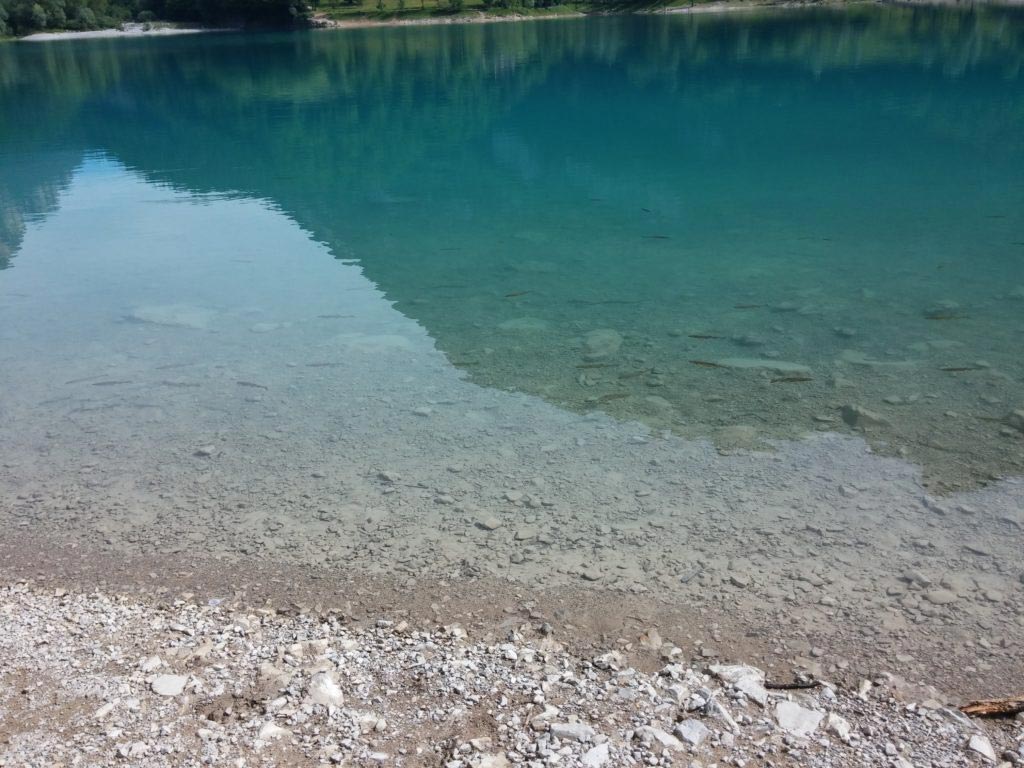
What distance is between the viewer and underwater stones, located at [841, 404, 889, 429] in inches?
386

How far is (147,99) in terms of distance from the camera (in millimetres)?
55438

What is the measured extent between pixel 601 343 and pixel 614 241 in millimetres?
6710

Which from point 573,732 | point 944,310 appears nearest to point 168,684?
point 573,732

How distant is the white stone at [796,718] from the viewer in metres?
5.13

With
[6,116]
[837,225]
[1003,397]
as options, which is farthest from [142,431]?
[6,116]

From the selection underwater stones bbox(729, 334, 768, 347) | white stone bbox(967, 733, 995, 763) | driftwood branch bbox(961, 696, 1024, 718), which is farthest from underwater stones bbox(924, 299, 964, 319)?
white stone bbox(967, 733, 995, 763)

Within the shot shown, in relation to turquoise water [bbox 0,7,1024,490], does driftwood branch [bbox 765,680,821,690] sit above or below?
above

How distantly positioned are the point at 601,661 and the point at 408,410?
5.51m

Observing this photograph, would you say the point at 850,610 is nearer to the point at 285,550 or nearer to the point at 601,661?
the point at 601,661

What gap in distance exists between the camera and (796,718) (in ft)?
17.2

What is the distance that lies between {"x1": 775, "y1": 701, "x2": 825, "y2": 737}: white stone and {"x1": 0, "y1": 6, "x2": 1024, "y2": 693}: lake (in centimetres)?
70

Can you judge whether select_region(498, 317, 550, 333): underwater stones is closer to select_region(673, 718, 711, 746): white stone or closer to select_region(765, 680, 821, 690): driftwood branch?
select_region(765, 680, 821, 690): driftwood branch

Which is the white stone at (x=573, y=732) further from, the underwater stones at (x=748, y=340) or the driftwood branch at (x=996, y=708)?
the underwater stones at (x=748, y=340)

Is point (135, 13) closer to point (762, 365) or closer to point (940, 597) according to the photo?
point (762, 365)
